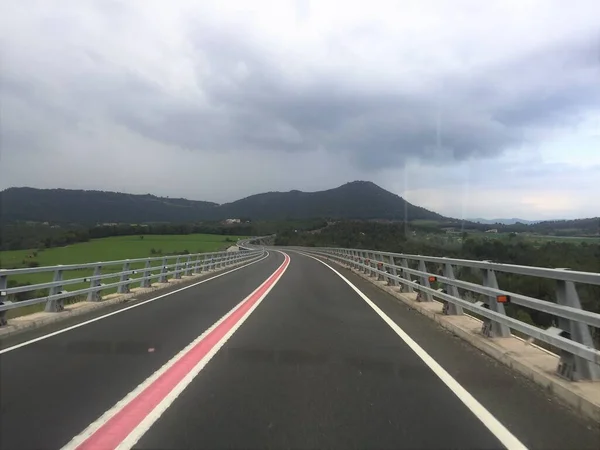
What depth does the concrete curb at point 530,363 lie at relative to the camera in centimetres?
549

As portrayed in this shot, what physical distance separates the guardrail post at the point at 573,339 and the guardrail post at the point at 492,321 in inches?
86.3

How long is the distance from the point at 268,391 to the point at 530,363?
3.41 meters

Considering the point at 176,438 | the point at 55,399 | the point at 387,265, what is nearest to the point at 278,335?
the point at 55,399

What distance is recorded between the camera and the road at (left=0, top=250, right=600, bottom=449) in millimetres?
4820

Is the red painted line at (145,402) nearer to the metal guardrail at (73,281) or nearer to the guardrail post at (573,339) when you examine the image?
the metal guardrail at (73,281)

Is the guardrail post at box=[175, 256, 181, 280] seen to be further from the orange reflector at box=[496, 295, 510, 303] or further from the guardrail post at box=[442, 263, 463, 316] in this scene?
the orange reflector at box=[496, 295, 510, 303]

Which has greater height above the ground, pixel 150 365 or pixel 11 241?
pixel 11 241

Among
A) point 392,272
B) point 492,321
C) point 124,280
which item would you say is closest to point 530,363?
point 492,321

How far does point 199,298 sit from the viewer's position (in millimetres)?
16781

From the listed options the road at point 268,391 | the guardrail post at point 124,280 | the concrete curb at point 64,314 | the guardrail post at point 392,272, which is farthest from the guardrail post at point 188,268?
the road at point 268,391

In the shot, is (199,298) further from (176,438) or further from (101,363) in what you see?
(176,438)

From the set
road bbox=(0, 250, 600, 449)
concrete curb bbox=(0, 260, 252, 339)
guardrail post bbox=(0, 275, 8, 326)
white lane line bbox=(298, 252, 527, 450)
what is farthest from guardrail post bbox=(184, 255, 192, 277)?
white lane line bbox=(298, 252, 527, 450)

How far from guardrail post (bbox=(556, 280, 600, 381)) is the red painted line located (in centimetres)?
458

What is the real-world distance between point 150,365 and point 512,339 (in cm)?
552
